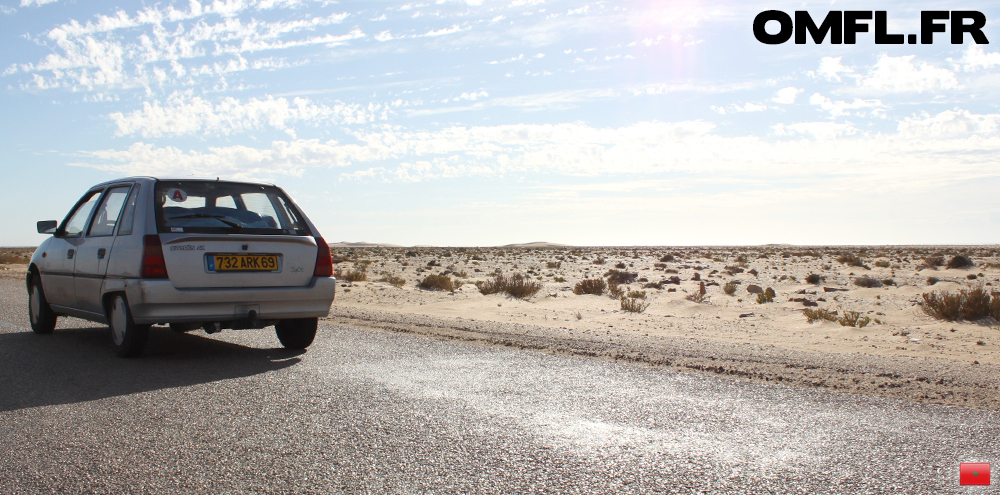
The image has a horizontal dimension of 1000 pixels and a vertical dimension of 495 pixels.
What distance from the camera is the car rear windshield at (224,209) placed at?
6859mm

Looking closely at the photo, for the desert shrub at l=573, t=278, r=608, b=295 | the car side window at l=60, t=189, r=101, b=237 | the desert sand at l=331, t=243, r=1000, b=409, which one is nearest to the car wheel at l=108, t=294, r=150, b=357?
the car side window at l=60, t=189, r=101, b=237

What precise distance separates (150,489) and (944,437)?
4373 mm

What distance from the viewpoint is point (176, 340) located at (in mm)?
8391

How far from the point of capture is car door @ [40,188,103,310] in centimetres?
792

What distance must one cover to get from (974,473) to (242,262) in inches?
231

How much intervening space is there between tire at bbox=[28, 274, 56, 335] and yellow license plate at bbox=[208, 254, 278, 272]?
336 cm

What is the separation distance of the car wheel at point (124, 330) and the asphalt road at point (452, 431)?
0.17 m

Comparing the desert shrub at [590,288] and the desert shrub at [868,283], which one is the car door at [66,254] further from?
the desert shrub at [868,283]

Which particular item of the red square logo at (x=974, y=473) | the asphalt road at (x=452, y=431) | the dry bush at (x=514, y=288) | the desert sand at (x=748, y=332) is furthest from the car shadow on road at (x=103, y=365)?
the dry bush at (x=514, y=288)

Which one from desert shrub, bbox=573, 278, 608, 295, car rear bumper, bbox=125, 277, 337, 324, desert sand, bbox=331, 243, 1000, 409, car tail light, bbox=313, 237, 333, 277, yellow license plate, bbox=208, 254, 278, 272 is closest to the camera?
desert sand, bbox=331, 243, 1000, 409

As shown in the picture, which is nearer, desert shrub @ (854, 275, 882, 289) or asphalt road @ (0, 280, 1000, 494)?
asphalt road @ (0, 280, 1000, 494)

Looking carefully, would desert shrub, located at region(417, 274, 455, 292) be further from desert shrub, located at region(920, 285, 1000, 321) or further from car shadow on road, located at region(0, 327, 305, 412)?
desert shrub, located at region(920, 285, 1000, 321)

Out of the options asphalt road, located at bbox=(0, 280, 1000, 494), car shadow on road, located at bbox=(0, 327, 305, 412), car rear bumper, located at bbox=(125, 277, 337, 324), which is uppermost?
car rear bumper, located at bbox=(125, 277, 337, 324)

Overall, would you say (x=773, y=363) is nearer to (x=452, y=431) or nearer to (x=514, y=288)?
(x=452, y=431)
